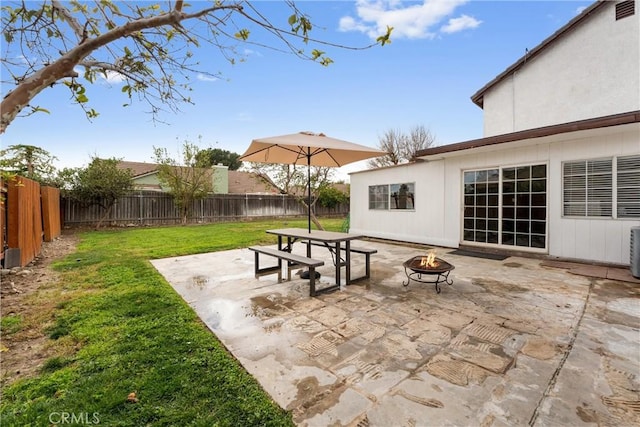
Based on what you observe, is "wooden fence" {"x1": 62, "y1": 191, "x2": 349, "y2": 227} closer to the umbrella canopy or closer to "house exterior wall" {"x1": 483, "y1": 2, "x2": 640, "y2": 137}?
the umbrella canopy

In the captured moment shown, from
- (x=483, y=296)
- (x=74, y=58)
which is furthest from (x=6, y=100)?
(x=483, y=296)

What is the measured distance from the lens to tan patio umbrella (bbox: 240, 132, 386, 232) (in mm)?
4719

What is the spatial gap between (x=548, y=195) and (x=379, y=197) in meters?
5.18

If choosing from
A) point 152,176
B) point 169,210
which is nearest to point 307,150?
point 169,210

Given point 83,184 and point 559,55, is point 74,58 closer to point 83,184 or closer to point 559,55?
point 559,55

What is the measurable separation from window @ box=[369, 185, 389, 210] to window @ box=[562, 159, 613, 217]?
5118 mm

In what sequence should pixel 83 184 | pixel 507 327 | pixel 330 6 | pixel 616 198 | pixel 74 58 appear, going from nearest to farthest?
pixel 74 58 → pixel 507 327 → pixel 330 6 → pixel 616 198 → pixel 83 184

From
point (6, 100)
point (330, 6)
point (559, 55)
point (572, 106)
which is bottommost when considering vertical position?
point (6, 100)

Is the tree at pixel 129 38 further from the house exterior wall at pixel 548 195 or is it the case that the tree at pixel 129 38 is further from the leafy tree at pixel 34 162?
the leafy tree at pixel 34 162

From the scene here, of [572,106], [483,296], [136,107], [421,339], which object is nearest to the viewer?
[136,107]

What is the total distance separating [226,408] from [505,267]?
6.17 meters

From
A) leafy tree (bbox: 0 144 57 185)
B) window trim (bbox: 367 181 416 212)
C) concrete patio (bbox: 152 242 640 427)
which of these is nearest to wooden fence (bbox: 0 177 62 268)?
concrete patio (bbox: 152 242 640 427)

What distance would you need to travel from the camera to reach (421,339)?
296 cm

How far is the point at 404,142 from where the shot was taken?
77.9ft
